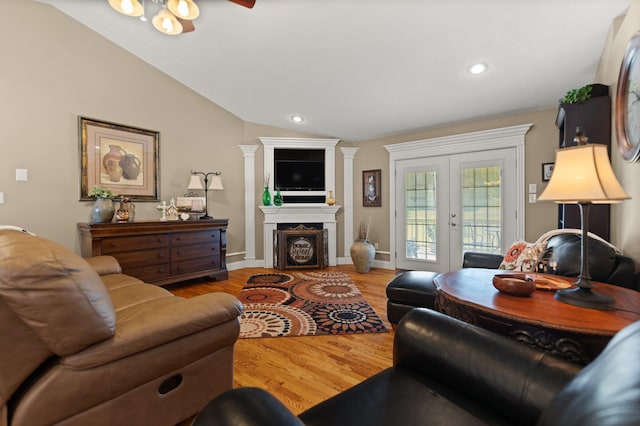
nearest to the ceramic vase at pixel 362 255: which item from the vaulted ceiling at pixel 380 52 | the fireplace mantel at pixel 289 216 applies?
the fireplace mantel at pixel 289 216

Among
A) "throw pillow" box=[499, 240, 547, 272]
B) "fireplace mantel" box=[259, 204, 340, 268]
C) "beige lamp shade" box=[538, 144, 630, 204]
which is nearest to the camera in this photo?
→ "beige lamp shade" box=[538, 144, 630, 204]

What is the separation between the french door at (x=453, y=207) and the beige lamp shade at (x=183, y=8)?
365 centimetres

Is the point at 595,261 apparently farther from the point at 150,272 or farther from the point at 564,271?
the point at 150,272

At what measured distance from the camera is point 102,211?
325 cm

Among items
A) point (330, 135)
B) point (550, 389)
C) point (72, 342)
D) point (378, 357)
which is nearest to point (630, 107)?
point (550, 389)

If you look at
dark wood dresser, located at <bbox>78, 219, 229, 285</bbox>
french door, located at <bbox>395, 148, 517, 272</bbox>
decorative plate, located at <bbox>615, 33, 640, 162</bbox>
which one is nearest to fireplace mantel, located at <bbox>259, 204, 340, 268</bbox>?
dark wood dresser, located at <bbox>78, 219, 229, 285</bbox>

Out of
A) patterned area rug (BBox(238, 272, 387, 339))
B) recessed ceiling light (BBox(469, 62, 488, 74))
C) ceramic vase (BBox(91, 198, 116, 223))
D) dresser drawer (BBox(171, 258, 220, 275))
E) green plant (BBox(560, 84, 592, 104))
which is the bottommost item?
patterned area rug (BBox(238, 272, 387, 339))

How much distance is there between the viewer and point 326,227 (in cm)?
514

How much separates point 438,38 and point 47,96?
4167mm

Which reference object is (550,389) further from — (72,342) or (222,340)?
(72,342)

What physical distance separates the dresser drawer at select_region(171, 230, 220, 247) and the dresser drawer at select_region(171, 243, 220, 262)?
0.18 ft

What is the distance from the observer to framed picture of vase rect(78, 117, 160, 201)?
334 centimetres

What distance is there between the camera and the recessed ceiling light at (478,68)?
2.88 metres

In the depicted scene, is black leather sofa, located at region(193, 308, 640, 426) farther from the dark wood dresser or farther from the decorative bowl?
the dark wood dresser
